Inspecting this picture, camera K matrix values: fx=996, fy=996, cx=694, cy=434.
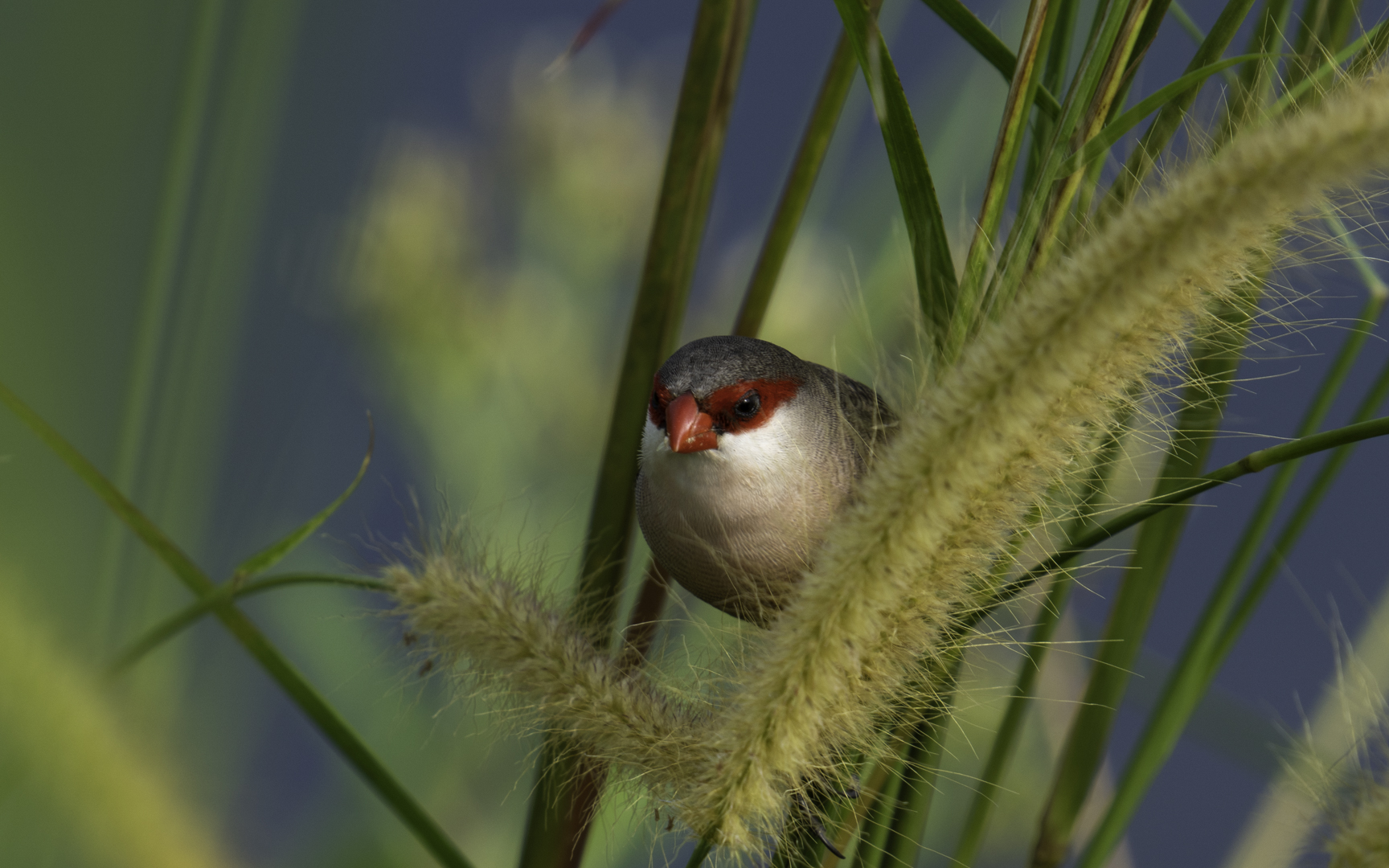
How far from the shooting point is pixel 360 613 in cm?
63

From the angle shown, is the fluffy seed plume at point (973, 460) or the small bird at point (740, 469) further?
the small bird at point (740, 469)

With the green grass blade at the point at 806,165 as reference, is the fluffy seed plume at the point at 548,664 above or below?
below

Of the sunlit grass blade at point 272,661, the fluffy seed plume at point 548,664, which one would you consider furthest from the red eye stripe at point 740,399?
the sunlit grass blade at point 272,661

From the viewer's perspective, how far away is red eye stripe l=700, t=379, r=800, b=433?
72 centimetres

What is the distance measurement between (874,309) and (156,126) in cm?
57

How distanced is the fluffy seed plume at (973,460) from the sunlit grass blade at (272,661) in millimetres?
168

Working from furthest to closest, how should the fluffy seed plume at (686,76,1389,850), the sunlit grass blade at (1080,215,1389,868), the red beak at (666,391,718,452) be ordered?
the red beak at (666,391,718,452) → the sunlit grass blade at (1080,215,1389,868) → the fluffy seed plume at (686,76,1389,850)

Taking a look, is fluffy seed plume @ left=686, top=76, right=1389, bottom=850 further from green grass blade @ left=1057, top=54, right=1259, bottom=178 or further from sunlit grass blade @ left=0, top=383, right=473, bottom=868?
sunlit grass blade @ left=0, top=383, right=473, bottom=868

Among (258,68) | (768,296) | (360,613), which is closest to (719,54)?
(768,296)

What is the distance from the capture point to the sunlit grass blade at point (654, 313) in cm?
65

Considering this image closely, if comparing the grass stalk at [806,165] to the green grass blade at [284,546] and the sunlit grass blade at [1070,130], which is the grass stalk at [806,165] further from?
the green grass blade at [284,546]

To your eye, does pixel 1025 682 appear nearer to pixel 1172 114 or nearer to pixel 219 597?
pixel 1172 114

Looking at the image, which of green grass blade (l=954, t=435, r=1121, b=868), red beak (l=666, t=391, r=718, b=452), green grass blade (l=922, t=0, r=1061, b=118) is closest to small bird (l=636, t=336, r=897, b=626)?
red beak (l=666, t=391, r=718, b=452)

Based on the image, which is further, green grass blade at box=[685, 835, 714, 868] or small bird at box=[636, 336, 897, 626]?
small bird at box=[636, 336, 897, 626]
